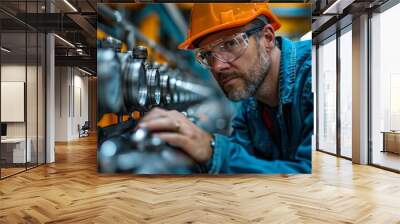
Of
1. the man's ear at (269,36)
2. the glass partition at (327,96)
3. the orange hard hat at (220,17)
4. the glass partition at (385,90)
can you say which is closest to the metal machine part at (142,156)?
the orange hard hat at (220,17)

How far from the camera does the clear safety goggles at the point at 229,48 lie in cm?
608

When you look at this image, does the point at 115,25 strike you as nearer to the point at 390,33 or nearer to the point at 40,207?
the point at 40,207

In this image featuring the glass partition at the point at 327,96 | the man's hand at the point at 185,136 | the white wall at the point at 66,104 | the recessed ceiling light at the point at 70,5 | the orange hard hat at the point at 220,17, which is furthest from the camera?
the white wall at the point at 66,104

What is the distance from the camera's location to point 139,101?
20.9 feet

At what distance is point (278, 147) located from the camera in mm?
6305

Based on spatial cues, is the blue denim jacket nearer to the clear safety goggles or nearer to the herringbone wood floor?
the herringbone wood floor

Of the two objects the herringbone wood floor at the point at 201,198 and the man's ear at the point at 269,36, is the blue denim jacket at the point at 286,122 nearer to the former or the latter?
the man's ear at the point at 269,36

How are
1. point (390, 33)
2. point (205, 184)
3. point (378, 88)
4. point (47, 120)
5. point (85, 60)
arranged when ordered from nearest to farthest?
point (205, 184) < point (390, 33) < point (378, 88) < point (47, 120) < point (85, 60)

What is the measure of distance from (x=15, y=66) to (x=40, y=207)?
327cm

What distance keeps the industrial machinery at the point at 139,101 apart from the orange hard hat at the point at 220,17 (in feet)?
1.95

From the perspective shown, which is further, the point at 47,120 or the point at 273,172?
the point at 47,120

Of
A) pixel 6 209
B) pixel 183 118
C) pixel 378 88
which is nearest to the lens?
pixel 6 209

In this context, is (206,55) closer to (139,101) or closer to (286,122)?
(139,101)

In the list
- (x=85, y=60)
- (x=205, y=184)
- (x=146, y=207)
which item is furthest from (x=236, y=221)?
(x=85, y=60)
